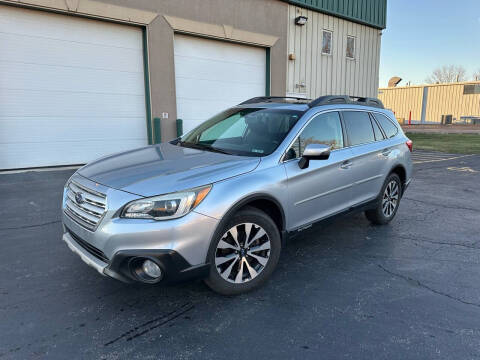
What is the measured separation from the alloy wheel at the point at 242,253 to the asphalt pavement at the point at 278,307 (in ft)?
0.69

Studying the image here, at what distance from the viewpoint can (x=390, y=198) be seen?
17.1ft

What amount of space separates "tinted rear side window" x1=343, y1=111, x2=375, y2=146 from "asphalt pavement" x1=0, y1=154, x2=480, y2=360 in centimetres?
125

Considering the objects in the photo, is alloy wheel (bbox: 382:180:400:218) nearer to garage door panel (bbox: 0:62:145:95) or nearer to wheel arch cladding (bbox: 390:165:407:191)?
wheel arch cladding (bbox: 390:165:407:191)

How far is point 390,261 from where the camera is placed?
398 centimetres

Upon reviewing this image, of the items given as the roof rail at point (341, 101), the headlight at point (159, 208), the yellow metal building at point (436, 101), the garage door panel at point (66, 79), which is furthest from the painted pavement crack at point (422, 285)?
the yellow metal building at point (436, 101)

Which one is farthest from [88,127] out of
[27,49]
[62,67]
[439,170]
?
[439,170]

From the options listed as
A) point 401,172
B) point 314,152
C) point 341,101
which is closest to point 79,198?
point 314,152

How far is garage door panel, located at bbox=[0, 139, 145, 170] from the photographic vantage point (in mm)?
8743

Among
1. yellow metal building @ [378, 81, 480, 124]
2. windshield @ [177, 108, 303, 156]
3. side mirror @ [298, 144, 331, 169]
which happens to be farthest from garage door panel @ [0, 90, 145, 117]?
yellow metal building @ [378, 81, 480, 124]

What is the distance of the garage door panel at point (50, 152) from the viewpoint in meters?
8.74

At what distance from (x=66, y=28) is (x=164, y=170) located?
7790 millimetres

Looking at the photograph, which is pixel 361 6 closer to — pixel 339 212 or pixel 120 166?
pixel 339 212

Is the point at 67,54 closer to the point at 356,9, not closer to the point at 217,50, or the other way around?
the point at 217,50

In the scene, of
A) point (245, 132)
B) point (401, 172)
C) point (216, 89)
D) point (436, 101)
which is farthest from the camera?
point (436, 101)
